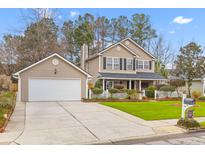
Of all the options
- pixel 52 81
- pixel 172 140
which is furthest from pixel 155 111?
pixel 52 81

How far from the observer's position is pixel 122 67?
26703mm

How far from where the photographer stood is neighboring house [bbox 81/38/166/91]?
25.9 m

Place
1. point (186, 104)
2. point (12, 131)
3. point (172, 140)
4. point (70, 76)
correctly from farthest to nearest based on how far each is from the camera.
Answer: point (70, 76)
point (186, 104)
point (12, 131)
point (172, 140)

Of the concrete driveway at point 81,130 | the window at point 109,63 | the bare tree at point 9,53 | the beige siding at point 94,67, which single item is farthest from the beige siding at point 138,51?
the concrete driveway at point 81,130

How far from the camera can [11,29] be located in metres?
30.7

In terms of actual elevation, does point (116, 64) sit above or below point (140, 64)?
below

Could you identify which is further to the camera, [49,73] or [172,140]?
[49,73]

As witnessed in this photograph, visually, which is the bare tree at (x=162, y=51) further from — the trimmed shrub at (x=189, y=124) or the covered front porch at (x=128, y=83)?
the trimmed shrub at (x=189, y=124)

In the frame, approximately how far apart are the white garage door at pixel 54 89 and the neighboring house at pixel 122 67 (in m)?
4.75

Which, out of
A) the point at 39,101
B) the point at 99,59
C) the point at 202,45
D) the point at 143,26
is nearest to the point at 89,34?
the point at 143,26

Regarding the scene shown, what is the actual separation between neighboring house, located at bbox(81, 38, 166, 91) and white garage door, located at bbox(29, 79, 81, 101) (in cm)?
475

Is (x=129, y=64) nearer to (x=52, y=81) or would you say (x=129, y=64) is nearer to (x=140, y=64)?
(x=140, y=64)

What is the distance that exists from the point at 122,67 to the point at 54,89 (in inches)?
381

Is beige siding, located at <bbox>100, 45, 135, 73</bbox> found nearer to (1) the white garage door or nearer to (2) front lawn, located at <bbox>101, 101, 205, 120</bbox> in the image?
(1) the white garage door
